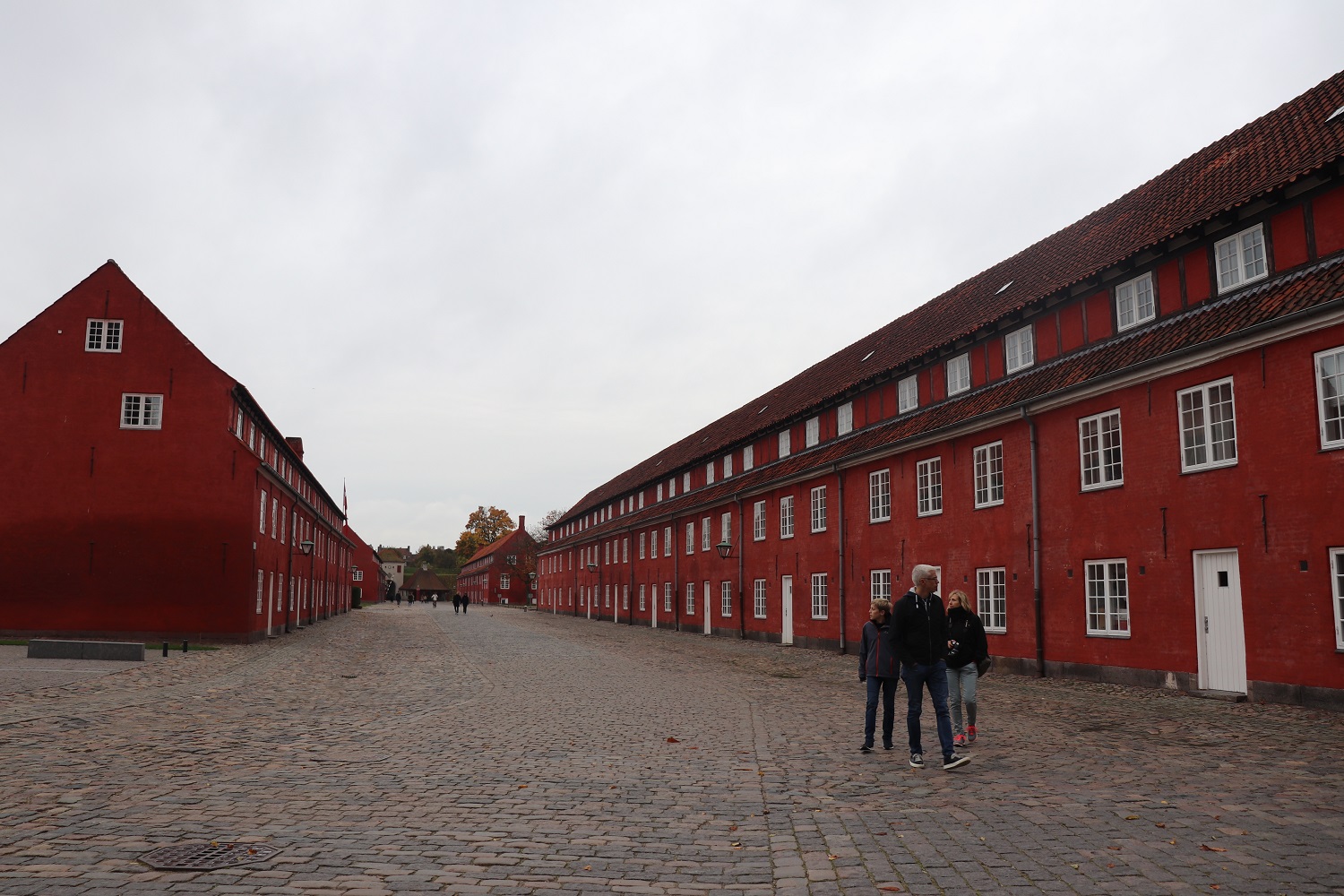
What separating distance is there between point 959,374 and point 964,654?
49.1 feet

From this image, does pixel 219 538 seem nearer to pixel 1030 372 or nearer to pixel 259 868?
pixel 1030 372

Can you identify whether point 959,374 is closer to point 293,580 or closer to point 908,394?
point 908,394

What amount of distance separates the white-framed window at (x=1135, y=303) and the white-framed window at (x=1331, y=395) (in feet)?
13.3

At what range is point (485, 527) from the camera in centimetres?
12962

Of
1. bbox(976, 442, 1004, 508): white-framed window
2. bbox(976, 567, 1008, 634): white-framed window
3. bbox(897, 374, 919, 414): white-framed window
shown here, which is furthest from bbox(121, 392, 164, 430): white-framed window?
bbox(976, 567, 1008, 634): white-framed window

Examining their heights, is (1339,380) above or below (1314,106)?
below

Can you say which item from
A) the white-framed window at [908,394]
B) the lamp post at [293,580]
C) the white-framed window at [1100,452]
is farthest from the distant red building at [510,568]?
the white-framed window at [1100,452]

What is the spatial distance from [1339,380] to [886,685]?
8.88 metres

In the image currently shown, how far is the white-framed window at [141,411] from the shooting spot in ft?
91.2

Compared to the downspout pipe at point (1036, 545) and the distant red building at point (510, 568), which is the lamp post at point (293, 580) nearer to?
the downspout pipe at point (1036, 545)

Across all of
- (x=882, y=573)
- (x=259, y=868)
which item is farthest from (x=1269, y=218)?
(x=259, y=868)

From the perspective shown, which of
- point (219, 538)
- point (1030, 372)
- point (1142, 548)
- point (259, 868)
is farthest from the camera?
point (219, 538)

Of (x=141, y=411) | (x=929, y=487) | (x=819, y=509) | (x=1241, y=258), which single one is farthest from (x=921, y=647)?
(x=141, y=411)

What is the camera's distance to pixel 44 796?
24.2 feet
